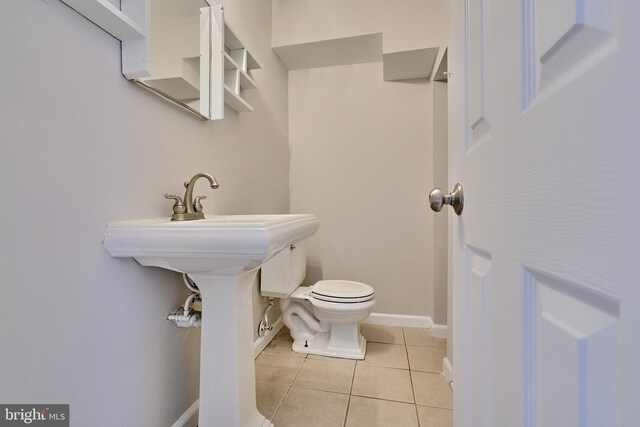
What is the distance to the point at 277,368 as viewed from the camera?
1581 mm

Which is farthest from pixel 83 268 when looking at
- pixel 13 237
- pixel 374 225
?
pixel 374 225

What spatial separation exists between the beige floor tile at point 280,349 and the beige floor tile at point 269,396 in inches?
11.8

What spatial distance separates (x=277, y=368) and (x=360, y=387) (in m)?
0.49

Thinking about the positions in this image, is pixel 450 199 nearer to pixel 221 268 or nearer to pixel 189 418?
pixel 221 268

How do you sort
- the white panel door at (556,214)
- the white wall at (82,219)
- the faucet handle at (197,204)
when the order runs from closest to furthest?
the white panel door at (556,214), the white wall at (82,219), the faucet handle at (197,204)

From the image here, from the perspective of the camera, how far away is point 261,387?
4.64ft

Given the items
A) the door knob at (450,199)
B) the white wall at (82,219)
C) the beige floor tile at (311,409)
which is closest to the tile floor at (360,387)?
the beige floor tile at (311,409)

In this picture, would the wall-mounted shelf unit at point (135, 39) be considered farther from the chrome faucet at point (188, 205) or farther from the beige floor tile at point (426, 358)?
the beige floor tile at point (426, 358)

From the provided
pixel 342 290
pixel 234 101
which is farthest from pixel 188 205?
pixel 342 290

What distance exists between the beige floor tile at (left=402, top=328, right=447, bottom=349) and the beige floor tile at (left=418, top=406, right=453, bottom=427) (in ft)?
2.02

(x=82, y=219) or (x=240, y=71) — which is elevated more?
(x=240, y=71)

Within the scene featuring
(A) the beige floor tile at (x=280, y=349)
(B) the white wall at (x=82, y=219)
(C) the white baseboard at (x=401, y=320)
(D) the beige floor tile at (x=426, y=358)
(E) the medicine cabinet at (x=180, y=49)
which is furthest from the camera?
(C) the white baseboard at (x=401, y=320)

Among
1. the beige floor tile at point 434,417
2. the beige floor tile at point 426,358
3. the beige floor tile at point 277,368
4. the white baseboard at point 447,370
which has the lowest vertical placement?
the beige floor tile at point 434,417

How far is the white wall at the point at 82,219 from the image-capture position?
1.93ft
